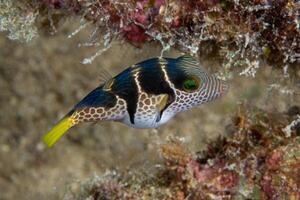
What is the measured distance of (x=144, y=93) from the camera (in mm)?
1883

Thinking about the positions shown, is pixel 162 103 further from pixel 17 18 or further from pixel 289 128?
pixel 17 18

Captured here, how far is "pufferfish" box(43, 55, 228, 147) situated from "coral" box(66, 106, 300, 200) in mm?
692

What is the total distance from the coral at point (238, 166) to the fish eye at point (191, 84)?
0.75 m

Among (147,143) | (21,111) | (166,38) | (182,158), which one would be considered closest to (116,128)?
(147,143)

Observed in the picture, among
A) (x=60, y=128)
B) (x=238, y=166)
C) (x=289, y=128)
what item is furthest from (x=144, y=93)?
(x=289, y=128)

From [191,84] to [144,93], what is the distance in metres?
0.23

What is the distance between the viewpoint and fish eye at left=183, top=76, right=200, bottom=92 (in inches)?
75.2

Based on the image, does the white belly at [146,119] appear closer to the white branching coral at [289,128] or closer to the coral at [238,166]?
the coral at [238,166]

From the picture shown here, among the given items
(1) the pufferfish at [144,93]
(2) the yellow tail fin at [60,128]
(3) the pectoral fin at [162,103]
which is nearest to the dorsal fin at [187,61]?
(1) the pufferfish at [144,93]

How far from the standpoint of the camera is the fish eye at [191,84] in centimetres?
191

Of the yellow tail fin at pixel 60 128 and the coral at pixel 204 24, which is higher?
the coral at pixel 204 24

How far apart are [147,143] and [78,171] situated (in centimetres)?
98

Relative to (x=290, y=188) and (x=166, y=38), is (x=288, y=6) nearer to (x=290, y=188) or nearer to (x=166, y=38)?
(x=166, y=38)

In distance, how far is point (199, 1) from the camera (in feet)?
6.57
